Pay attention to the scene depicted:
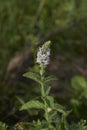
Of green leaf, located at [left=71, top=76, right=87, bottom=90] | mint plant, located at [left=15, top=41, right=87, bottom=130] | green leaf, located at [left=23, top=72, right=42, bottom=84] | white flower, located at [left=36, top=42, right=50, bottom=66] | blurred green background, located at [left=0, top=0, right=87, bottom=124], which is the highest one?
blurred green background, located at [left=0, top=0, right=87, bottom=124]

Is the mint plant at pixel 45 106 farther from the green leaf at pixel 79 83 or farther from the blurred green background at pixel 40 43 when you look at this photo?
the green leaf at pixel 79 83

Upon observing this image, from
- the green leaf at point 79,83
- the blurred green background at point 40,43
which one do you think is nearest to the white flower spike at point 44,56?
the blurred green background at point 40,43

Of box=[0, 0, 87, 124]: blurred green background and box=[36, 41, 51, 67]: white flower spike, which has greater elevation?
box=[0, 0, 87, 124]: blurred green background

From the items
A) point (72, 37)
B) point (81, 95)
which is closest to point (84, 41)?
point (72, 37)

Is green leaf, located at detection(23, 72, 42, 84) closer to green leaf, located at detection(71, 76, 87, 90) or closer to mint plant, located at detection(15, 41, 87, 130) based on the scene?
mint plant, located at detection(15, 41, 87, 130)

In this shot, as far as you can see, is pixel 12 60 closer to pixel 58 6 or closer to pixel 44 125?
pixel 58 6

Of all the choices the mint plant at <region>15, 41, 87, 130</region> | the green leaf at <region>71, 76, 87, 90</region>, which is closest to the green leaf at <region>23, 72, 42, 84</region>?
the mint plant at <region>15, 41, 87, 130</region>

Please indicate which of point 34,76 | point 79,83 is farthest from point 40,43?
point 34,76

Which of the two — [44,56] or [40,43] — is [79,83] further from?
[44,56]
